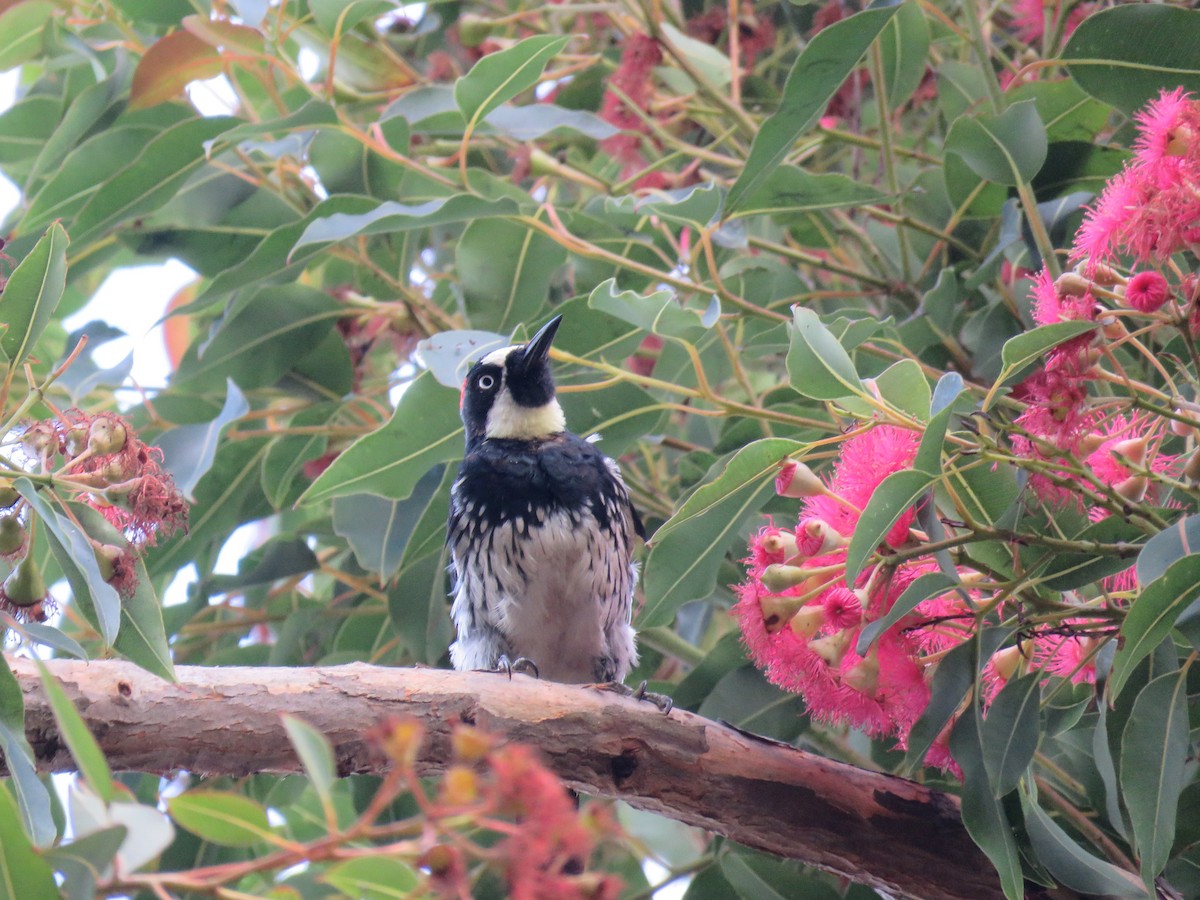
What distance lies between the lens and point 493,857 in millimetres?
910

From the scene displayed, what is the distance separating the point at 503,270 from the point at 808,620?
1191 mm

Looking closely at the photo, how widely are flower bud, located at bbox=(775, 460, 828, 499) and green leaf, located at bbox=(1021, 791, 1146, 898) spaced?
1.96 ft

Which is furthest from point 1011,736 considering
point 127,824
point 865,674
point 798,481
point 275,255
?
point 275,255

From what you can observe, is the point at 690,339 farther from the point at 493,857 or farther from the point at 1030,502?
the point at 493,857

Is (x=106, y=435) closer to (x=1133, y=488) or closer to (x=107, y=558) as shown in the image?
(x=107, y=558)

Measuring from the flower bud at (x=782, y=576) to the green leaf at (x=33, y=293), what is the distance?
1.02 meters

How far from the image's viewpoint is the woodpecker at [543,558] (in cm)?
301

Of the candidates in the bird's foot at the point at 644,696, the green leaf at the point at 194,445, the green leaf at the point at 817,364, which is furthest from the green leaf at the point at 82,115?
the green leaf at the point at 817,364

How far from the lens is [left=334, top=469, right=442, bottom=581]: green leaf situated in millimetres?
2607

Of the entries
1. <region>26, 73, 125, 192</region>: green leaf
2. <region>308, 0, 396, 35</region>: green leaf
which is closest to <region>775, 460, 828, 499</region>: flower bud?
<region>308, 0, 396, 35</region>: green leaf

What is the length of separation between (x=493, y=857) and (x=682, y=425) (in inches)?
103

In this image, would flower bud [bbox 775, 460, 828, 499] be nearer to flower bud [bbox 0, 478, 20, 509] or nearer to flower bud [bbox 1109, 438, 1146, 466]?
flower bud [bbox 1109, 438, 1146, 466]

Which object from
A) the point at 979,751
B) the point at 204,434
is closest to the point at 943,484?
the point at 979,751

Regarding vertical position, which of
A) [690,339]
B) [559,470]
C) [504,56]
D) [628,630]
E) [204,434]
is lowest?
[628,630]
